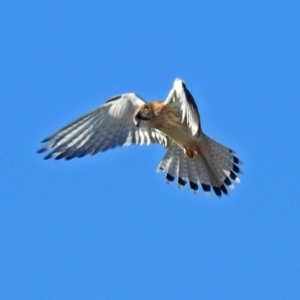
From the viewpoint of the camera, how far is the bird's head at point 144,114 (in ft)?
31.4

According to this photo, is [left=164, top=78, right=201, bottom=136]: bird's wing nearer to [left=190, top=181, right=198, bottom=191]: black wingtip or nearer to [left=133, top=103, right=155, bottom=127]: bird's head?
[left=133, top=103, right=155, bottom=127]: bird's head

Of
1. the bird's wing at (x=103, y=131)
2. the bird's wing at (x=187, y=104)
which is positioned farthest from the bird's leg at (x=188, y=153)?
the bird's wing at (x=187, y=104)

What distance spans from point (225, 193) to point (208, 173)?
0.89ft

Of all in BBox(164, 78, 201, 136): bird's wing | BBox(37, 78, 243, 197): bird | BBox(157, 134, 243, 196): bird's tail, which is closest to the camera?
BBox(164, 78, 201, 136): bird's wing

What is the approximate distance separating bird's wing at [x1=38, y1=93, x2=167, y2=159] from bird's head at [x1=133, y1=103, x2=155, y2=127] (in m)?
0.22

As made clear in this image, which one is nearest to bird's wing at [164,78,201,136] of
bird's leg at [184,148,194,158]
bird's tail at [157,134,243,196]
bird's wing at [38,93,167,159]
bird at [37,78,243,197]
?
bird at [37,78,243,197]

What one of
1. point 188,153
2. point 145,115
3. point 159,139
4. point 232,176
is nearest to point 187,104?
point 145,115

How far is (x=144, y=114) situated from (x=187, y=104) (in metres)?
1.30

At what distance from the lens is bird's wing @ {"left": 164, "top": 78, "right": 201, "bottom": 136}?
326 inches

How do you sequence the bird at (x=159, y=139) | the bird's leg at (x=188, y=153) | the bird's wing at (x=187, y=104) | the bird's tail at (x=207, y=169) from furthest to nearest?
the bird's tail at (x=207, y=169) → the bird's leg at (x=188, y=153) → the bird at (x=159, y=139) → the bird's wing at (x=187, y=104)

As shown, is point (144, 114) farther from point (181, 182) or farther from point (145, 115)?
point (181, 182)

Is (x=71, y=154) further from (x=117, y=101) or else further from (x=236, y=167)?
(x=236, y=167)

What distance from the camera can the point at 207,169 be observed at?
33.6 ft

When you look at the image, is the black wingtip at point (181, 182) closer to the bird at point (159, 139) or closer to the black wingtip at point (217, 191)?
the bird at point (159, 139)
